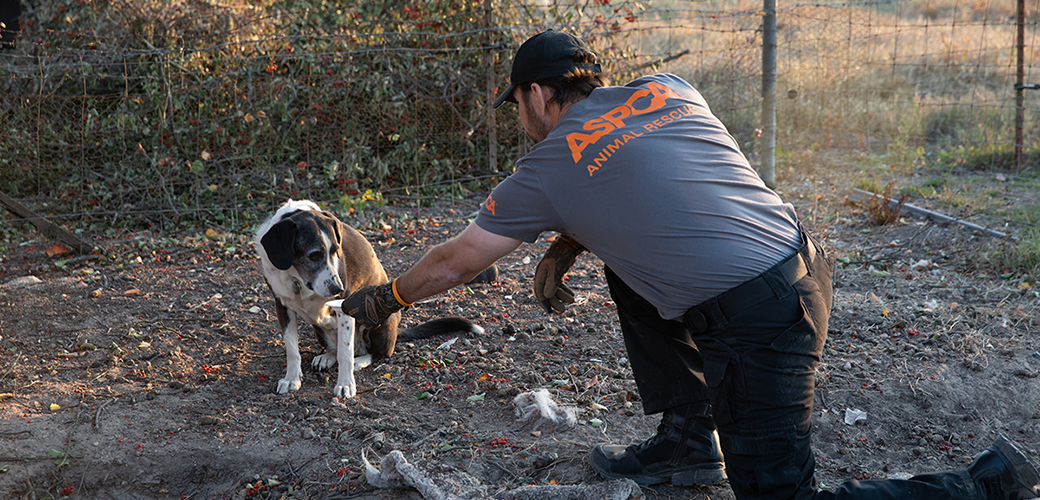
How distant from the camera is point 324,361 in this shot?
3832mm

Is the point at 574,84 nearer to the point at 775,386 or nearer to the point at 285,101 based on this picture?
the point at 775,386

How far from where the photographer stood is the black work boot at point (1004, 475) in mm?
2119

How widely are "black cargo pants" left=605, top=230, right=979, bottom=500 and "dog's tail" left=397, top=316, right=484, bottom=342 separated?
210 centimetres

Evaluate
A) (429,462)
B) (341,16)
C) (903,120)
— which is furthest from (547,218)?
(903,120)

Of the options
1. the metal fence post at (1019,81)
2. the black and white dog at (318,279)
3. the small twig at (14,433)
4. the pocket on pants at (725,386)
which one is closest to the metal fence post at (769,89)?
the metal fence post at (1019,81)

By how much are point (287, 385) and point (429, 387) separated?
2.38 feet

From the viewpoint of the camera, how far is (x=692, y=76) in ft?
29.1

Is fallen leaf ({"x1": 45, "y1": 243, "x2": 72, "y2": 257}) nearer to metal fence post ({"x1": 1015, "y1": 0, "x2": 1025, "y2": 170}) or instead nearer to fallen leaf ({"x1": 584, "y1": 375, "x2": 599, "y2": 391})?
fallen leaf ({"x1": 584, "y1": 375, "x2": 599, "y2": 391})

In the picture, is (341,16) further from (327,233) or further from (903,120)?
(903,120)

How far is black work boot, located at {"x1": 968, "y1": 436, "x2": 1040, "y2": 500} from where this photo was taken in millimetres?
2119

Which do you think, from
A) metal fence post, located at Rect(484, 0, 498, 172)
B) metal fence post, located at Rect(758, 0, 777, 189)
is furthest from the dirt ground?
metal fence post, located at Rect(484, 0, 498, 172)

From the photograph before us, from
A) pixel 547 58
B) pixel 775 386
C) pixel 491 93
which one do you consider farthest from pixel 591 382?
pixel 491 93

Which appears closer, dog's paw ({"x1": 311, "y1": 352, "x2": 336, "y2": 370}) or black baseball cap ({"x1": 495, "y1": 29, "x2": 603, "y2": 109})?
black baseball cap ({"x1": 495, "y1": 29, "x2": 603, "y2": 109})

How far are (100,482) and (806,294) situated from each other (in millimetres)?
2781
